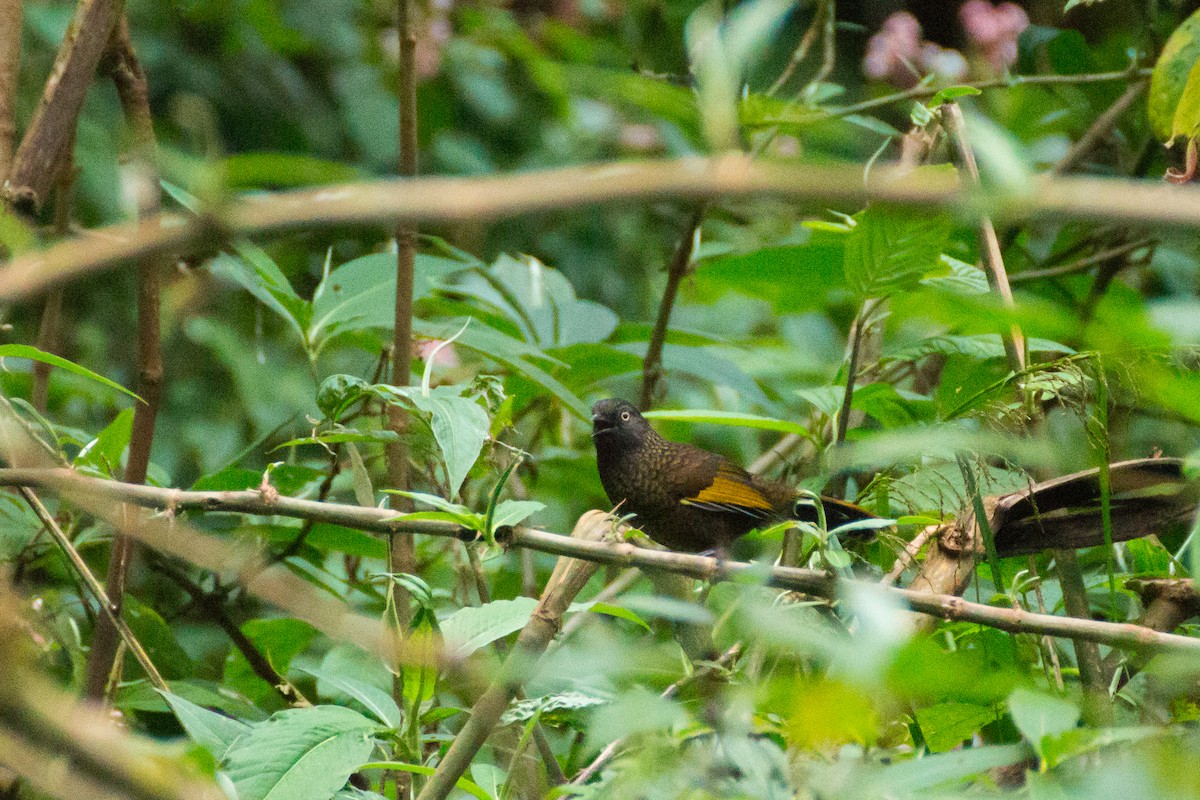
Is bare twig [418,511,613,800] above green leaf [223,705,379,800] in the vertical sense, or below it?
above

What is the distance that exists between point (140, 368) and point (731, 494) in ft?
4.78

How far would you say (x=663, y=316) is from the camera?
255 cm

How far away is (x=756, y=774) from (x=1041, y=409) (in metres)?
0.79

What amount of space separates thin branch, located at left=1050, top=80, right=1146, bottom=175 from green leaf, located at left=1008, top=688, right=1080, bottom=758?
7.36 feet

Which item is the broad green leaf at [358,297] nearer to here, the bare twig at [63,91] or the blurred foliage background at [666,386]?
the blurred foliage background at [666,386]

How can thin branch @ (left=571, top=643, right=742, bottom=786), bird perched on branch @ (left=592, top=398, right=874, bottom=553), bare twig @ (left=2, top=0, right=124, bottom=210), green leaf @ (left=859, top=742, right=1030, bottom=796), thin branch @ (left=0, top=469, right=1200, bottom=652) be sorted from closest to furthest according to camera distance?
green leaf @ (left=859, top=742, right=1030, bottom=796) → thin branch @ (left=0, top=469, right=1200, bottom=652) → thin branch @ (left=571, top=643, right=742, bottom=786) → bare twig @ (left=2, top=0, right=124, bottom=210) → bird perched on branch @ (left=592, top=398, right=874, bottom=553)

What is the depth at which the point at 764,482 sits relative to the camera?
2.82 m

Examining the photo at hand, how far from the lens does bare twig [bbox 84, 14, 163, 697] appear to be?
1.89 meters

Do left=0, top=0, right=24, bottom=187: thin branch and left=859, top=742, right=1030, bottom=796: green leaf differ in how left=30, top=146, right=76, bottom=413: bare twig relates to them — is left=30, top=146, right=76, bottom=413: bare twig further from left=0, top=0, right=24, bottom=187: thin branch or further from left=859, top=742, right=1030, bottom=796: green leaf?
left=859, top=742, right=1030, bottom=796: green leaf

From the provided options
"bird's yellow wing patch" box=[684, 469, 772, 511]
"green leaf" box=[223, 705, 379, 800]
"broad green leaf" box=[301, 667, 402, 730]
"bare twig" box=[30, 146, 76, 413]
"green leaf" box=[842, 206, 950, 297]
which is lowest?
"bird's yellow wing patch" box=[684, 469, 772, 511]

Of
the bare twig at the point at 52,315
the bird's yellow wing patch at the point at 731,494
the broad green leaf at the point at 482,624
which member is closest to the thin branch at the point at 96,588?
the broad green leaf at the point at 482,624

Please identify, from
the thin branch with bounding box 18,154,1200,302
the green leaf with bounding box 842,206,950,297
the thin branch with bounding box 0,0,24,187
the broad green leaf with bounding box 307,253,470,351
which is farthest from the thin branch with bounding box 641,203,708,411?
the thin branch with bounding box 18,154,1200,302

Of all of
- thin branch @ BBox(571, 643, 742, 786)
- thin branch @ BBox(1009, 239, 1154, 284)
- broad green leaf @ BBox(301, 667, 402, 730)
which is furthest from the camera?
thin branch @ BBox(1009, 239, 1154, 284)

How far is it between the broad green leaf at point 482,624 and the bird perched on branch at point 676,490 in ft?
4.08
